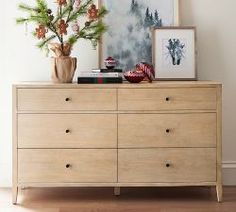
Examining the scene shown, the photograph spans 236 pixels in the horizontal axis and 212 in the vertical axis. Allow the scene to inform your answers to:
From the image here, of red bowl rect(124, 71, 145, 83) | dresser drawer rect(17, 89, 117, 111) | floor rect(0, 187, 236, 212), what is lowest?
floor rect(0, 187, 236, 212)

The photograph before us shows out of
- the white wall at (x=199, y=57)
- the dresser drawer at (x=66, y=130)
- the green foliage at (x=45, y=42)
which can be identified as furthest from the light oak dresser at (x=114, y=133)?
the white wall at (x=199, y=57)

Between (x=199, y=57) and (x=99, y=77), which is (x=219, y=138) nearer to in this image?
(x=199, y=57)

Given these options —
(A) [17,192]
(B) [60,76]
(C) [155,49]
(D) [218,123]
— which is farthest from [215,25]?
(A) [17,192]

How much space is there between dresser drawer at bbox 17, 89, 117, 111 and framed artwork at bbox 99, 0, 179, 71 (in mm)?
482

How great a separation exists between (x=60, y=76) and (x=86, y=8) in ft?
1.63

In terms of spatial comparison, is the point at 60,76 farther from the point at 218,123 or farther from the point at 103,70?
the point at 218,123

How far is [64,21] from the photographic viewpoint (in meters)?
3.30

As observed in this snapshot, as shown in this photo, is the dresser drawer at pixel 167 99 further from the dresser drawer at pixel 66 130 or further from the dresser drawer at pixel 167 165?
the dresser drawer at pixel 167 165

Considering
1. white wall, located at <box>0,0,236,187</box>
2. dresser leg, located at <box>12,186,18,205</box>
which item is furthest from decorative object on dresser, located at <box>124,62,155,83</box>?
dresser leg, located at <box>12,186,18,205</box>

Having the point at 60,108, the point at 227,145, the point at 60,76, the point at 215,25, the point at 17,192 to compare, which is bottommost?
the point at 17,192

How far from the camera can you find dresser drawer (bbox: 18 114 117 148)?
10.3 feet

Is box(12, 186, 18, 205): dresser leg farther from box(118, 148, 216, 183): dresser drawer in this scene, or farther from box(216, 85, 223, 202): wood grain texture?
box(216, 85, 223, 202): wood grain texture

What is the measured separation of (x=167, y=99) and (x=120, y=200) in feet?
2.36

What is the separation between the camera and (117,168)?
10.4 feet
